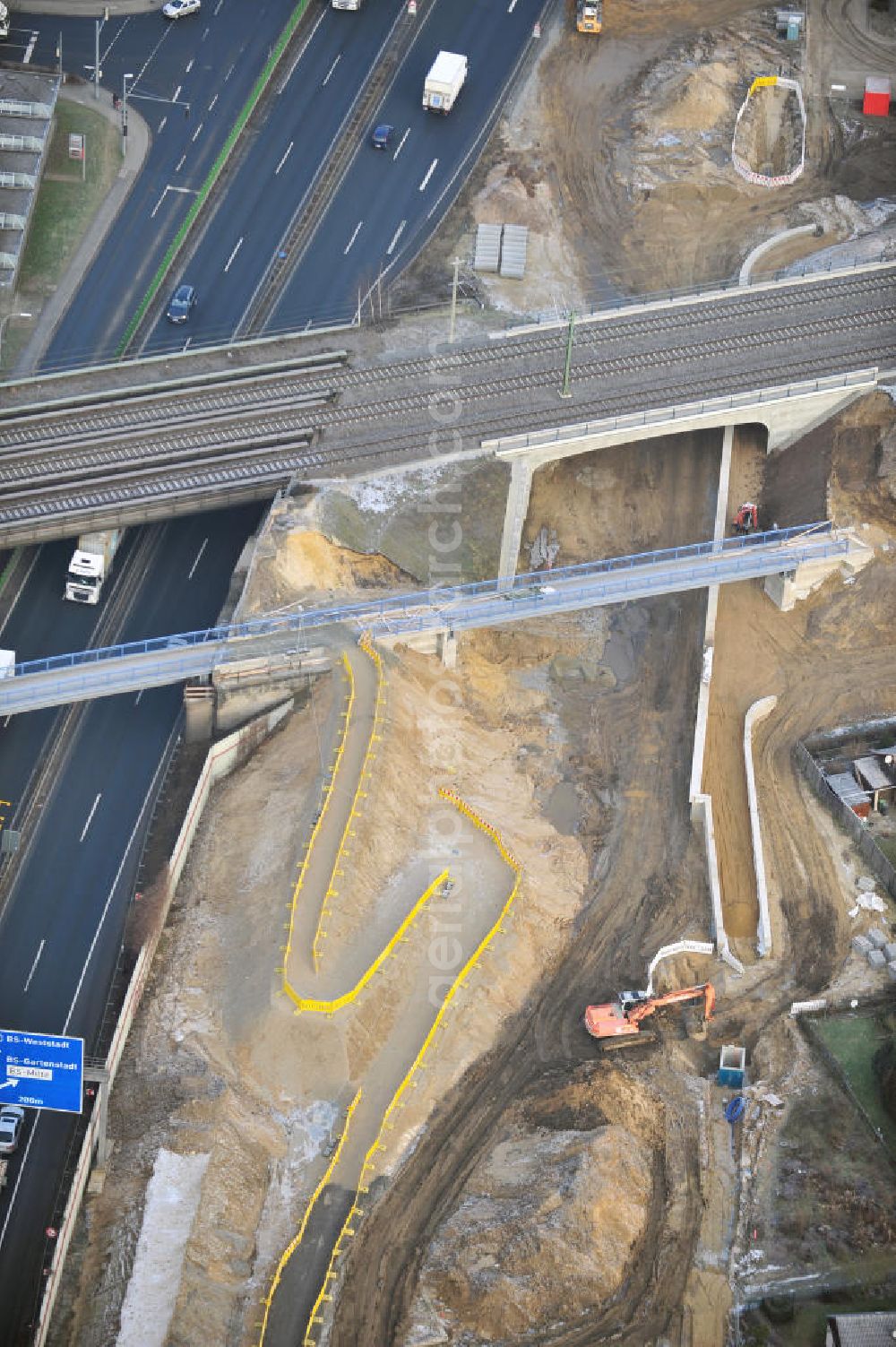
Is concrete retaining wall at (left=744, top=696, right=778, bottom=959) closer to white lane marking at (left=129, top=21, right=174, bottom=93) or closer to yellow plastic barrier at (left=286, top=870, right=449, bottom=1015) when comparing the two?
yellow plastic barrier at (left=286, top=870, right=449, bottom=1015)

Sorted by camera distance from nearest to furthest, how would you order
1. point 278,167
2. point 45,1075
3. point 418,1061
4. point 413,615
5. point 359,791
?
point 45,1075, point 418,1061, point 359,791, point 413,615, point 278,167

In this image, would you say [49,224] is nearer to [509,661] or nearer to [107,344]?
[107,344]

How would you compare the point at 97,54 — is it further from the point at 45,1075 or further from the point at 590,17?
the point at 45,1075

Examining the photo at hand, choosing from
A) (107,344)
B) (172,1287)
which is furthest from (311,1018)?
(107,344)

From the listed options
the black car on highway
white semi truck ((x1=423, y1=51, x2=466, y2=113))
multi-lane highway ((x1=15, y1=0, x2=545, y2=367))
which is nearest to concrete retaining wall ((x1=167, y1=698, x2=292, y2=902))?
multi-lane highway ((x1=15, y1=0, x2=545, y2=367))

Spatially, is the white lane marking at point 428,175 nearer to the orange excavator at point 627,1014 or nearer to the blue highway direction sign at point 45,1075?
the orange excavator at point 627,1014

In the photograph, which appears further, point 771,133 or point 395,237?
point 771,133

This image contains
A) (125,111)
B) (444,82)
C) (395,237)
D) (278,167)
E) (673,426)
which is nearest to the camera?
(673,426)

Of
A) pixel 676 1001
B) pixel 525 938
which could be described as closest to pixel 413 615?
pixel 525 938
